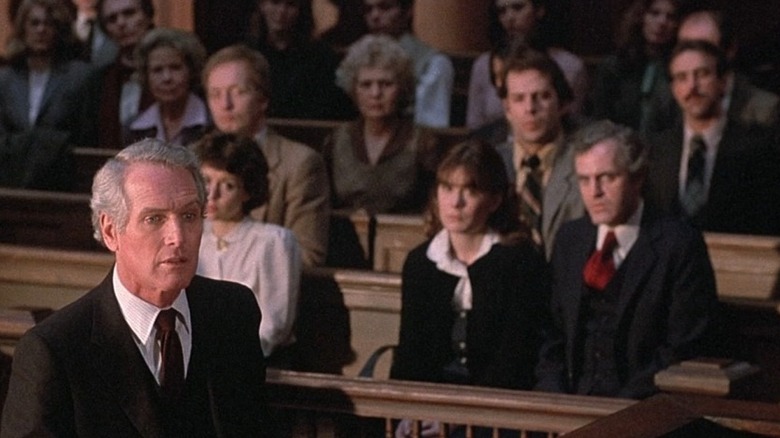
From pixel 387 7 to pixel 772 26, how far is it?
8.98ft

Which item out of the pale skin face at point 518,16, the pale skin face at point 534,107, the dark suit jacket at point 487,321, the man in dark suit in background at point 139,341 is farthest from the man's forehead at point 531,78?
the man in dark suit in background at point 139,341

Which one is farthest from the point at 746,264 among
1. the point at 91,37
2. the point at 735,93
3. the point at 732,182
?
the point at 91,37

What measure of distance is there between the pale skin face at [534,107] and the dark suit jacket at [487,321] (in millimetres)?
874

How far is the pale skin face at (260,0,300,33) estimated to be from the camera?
8109 mm

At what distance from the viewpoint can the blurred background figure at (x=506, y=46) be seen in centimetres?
758

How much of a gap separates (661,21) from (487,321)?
2.89 metres

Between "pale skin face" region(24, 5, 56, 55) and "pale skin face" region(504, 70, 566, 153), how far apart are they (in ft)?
8.72

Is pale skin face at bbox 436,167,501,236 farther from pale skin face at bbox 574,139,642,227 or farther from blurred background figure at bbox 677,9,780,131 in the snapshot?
blurred background figure at bbox 677,9,780,131

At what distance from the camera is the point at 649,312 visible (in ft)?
16.0

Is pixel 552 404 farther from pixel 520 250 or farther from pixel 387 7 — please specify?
pixel 387 7

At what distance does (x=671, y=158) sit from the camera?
241 inches

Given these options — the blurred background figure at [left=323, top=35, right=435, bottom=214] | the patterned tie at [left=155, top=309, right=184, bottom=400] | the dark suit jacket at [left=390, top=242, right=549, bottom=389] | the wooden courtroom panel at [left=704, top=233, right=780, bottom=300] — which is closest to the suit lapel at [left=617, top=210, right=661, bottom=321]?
the dark suit jacket at [left=390, top=242, right=549, bottom=389]

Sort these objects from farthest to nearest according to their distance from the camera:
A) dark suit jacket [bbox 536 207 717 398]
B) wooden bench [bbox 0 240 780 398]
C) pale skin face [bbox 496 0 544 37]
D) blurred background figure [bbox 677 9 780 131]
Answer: pale skin face [bbox 496 0 544 37], blurred background figure [bbox 677 9 780 131], wooden bench [bbox 0 240 780 398], dark suit jacket [bbox 536 207 717 398]

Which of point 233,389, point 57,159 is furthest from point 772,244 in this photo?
point 57,159
